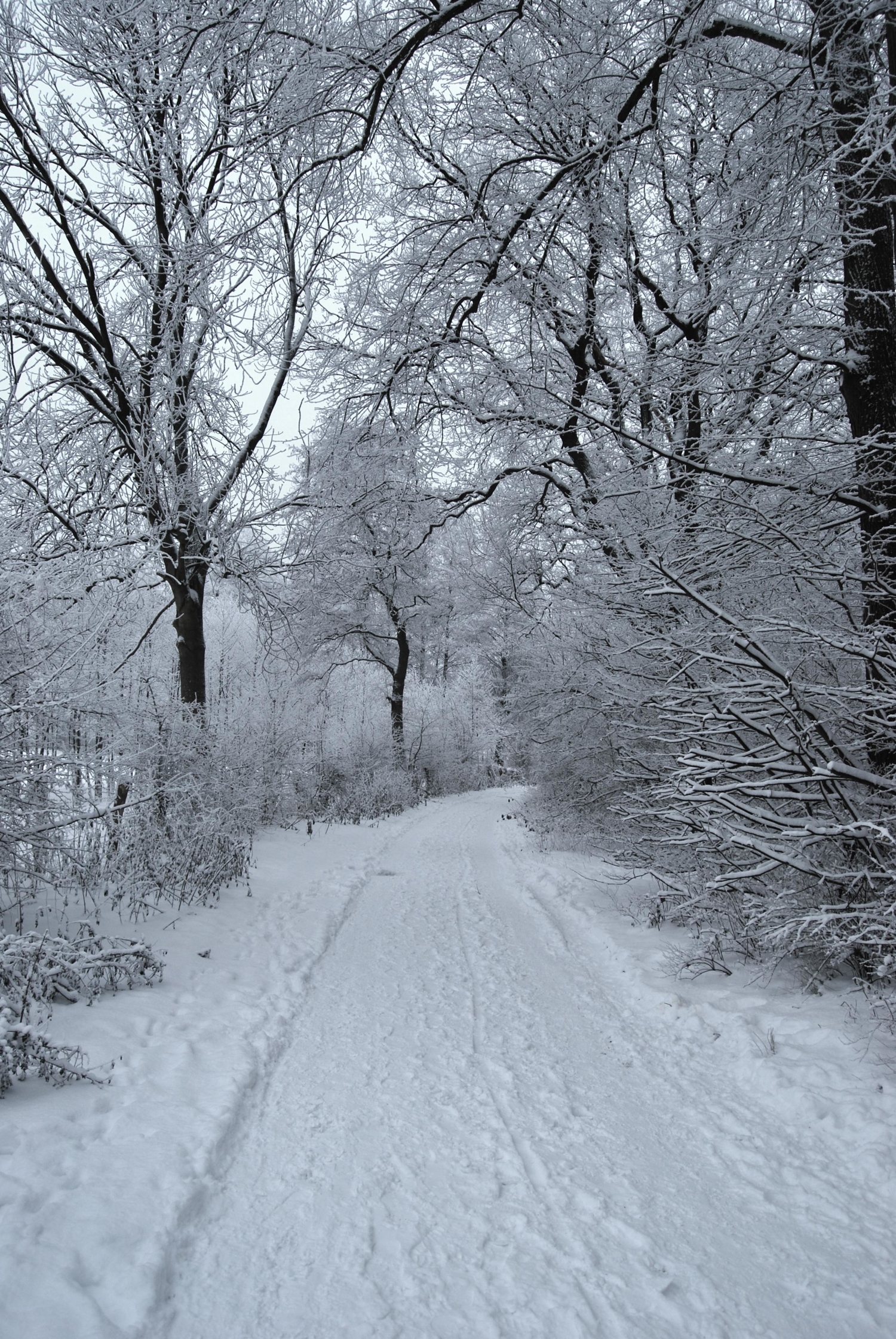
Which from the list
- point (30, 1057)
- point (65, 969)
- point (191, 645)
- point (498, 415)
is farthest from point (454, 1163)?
point (191, 645)

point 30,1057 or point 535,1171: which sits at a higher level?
point 30,1057

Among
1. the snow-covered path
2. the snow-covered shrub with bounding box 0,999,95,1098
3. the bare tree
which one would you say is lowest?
the snow-covered path

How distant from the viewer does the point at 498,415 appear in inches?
278

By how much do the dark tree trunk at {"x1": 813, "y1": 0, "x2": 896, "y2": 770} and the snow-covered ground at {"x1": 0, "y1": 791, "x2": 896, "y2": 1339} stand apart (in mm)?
2117

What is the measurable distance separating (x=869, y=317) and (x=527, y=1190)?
18.1ft

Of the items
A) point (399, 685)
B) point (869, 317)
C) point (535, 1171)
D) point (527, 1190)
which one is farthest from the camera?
point (399, 685)

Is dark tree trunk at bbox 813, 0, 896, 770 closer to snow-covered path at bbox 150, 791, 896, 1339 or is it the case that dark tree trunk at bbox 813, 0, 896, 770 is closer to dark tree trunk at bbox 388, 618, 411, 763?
snow-covered path at bbox 150, 791, 896, 1339

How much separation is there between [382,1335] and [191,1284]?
2.22 ft

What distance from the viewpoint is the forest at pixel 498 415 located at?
3828mm

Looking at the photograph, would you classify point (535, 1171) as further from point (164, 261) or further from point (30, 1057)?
point (164, 261)

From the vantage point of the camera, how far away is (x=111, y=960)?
4516mm

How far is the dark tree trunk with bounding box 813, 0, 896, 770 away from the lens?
153 inches

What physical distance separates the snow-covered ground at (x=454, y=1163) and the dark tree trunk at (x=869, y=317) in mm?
2117


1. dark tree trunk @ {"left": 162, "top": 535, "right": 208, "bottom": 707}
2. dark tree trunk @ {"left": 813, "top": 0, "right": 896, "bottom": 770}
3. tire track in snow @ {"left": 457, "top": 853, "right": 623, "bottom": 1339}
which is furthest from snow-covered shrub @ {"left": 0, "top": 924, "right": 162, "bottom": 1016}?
dark tree trunk @ {"left": 162, "top": 535, "right": 208, "bottom": 707}
